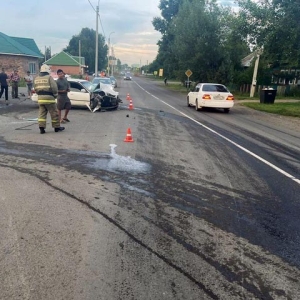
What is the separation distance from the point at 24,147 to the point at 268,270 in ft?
22.2

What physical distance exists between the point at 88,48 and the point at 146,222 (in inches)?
5017

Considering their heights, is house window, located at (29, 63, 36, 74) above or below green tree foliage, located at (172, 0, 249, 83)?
below

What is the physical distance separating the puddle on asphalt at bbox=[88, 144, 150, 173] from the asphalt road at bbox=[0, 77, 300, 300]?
0.07 feet

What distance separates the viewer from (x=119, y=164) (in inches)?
294

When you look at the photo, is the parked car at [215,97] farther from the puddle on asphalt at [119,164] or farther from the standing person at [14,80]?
the puddle on asphalt at [119,164]

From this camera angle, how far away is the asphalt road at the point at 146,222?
3311 mm

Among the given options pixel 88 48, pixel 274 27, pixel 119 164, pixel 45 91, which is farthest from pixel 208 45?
pixel 88 48

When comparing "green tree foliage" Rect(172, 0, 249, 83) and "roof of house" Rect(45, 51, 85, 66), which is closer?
"green tree foliage" Rect(172, 0, 249, 83)

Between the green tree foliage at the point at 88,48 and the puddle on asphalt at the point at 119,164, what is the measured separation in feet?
374

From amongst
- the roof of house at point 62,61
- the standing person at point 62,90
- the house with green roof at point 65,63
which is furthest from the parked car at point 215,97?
the roof of house at point 62,61

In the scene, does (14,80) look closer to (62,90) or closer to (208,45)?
(62,90)

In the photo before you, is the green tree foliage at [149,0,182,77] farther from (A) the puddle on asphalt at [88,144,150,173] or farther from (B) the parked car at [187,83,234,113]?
(A) the puddle on asphalt at [88,144,150,173]

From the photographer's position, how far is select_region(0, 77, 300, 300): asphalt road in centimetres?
331

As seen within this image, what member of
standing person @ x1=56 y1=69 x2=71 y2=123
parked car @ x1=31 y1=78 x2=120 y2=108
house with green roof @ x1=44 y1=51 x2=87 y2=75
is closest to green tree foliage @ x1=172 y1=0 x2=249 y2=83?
parked car @ x1=31 y1=78 x2=120 y2=108
